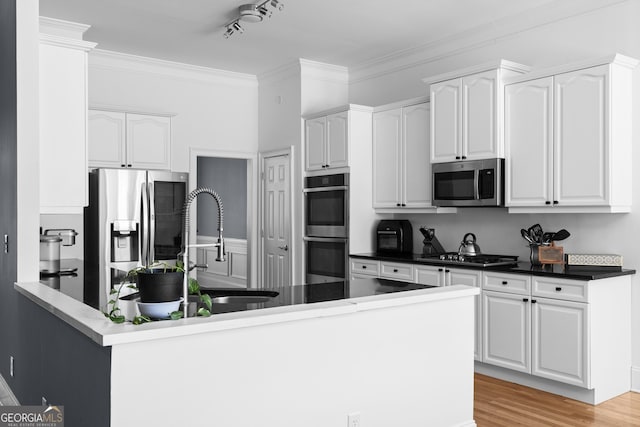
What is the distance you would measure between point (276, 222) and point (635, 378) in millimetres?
3849

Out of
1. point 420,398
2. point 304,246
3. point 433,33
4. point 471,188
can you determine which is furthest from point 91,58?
point 420,398

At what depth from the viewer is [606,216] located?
4.16 meters

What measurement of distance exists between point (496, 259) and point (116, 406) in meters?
Result: 3.50

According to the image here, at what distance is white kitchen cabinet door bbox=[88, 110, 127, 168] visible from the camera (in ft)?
17.9

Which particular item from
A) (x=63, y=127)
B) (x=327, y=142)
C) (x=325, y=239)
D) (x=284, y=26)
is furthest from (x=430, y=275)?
(x=63, y=127)

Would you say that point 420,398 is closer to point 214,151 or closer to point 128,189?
point 128,189

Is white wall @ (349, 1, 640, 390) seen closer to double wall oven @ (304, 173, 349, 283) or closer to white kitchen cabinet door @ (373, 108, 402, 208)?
white kitchen cabinet door @ (373, 108, 402, 208)

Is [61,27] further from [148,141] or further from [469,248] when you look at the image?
[469,248]

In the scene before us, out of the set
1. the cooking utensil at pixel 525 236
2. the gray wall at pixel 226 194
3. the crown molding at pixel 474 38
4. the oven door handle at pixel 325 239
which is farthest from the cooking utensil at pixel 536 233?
the gray wall at pixel 226 194

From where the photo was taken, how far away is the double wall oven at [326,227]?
5672 millimetres

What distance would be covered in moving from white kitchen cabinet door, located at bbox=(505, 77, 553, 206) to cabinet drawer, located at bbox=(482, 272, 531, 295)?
564 millimetres

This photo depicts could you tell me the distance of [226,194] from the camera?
29.3ft

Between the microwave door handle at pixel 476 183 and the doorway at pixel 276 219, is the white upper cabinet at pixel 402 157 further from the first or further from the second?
the doorway at pixel 276 219

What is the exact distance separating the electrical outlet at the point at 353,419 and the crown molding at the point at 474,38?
346 centimetres
